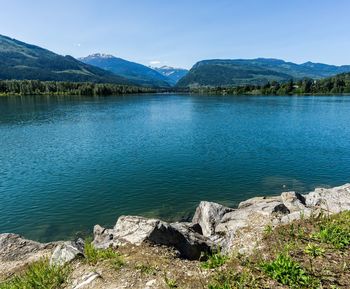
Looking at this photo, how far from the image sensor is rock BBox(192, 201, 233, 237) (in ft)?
71.1

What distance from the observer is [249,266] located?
11.1 metres

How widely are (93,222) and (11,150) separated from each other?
35826mm

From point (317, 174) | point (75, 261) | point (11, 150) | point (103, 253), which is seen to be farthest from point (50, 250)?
point (11, 150)

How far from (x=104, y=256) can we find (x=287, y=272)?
801cm

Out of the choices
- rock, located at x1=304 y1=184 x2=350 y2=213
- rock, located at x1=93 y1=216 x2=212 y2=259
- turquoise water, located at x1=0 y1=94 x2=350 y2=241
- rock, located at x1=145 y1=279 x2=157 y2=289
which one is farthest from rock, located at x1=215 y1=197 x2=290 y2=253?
turquoise water, located at x1=0 y1=94 x2=350 y2=241

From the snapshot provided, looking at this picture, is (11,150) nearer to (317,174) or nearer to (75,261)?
(75,261)

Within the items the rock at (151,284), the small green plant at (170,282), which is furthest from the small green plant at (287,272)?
the rock at (151,284)

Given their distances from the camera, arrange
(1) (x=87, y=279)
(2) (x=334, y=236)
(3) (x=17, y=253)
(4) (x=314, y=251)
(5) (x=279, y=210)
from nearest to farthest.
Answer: (1) (x=87, y=279) → (4) (x=314, y=251) → (2) (x=334, y=236) → (3) (x=17, y=253) → (5) (x=279, y=210)

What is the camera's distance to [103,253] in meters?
13.1

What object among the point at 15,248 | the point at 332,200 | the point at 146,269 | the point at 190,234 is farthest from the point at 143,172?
the point at 146,269

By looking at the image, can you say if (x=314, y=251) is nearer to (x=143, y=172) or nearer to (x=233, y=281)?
(x=233, y=281)

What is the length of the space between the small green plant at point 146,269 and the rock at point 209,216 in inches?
391

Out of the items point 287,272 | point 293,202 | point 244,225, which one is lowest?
point 293,202

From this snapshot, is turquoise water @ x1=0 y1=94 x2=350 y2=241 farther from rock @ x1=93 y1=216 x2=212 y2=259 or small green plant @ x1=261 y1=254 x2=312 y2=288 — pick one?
small green plant @ x1=261 y1=254 x2=312 y2=288
